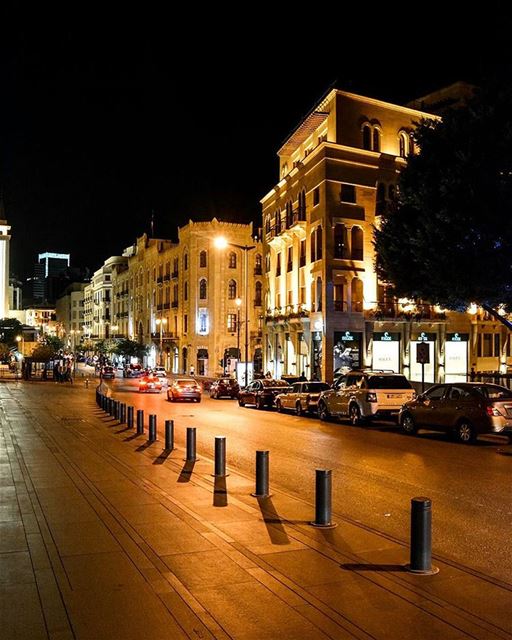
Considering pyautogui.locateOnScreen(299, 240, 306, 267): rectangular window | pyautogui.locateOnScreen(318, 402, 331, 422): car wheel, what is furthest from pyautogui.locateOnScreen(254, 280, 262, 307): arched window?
pyautogui.locateOnScreen(318, 402, 331, 422): car wheel

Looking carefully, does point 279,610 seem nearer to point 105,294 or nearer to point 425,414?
point 425,414

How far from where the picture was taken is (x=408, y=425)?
19828 millimetres

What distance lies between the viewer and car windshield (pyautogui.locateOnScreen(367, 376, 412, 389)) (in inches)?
891

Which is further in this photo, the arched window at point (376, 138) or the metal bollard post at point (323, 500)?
the arched window at point (376, 138)

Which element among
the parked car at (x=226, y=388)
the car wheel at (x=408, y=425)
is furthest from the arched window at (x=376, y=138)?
the car wheel at (x=408, y=425)

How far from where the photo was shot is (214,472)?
485 inches

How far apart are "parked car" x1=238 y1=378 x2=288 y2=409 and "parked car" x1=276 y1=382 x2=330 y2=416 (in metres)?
1.70

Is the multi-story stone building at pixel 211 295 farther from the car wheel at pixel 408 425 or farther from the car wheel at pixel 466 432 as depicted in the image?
the car wheel at pixel 466 432

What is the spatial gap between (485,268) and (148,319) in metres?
72.2

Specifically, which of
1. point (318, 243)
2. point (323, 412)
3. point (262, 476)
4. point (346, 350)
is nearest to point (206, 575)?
point (262, 476)

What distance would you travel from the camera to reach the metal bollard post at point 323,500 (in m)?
8.41

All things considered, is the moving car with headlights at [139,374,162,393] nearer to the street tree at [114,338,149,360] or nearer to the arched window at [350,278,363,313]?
the arched window at [350,278,363,313]

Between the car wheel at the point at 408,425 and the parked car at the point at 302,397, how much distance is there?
22.9 ft

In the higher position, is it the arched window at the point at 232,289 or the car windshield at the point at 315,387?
the arched window at the point at 232,289
